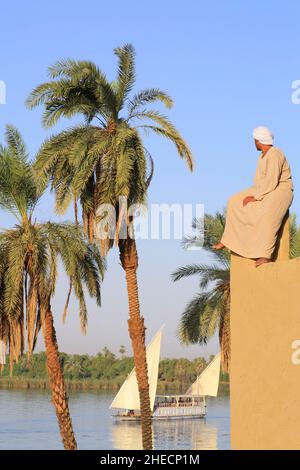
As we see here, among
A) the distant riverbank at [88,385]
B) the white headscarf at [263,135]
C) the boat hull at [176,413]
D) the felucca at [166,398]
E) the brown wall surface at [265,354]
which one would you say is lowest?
the distant riverbank at [88,385]

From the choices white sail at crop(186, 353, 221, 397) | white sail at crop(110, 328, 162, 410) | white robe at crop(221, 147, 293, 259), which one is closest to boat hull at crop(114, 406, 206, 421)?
white sail at crop(186, 353, 221, 397)

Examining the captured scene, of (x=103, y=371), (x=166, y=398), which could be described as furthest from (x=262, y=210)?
(x=103, y=371)

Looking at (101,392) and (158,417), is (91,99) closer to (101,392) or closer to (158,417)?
(158,417)

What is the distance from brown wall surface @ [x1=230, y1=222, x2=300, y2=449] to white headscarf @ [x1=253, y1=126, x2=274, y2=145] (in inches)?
39.7

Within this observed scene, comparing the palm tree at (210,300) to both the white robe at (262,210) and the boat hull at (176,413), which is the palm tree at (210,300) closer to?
the white robe at (262,210)

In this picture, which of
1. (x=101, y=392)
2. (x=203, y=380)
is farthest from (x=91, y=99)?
(x=101, y=392)

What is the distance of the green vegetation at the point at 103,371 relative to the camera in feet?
409

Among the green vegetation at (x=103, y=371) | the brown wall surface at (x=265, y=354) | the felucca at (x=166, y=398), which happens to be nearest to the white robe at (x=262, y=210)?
the brown wall surface at (x=265, y=354)

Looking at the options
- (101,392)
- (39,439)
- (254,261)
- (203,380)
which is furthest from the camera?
(101,392)

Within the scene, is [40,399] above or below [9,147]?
below

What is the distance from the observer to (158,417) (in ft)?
288

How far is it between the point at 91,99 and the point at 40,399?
110m

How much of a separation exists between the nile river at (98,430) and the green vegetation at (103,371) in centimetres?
719
